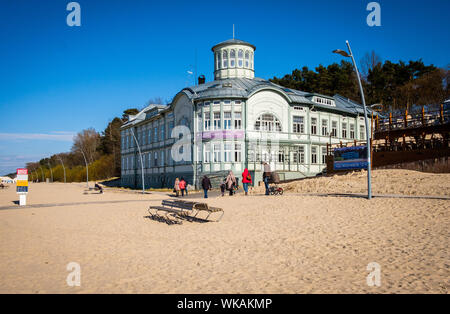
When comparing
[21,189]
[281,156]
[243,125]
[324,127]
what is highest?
[324,127]

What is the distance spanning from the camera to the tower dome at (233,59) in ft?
141

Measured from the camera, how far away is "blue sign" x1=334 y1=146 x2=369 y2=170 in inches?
1060

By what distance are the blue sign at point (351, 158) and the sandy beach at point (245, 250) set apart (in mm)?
11347

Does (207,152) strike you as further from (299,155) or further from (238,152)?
(299,155)

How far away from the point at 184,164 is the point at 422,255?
1289 inches

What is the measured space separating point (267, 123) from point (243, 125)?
3044 millimetres

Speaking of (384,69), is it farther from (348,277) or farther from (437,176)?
(348,277)

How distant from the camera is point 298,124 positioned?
40.8 metres

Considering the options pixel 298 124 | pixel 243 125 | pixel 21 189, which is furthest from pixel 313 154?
pixel 21 189

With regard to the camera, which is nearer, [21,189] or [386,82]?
[21,189]

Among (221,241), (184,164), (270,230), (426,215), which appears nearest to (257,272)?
(221,241)

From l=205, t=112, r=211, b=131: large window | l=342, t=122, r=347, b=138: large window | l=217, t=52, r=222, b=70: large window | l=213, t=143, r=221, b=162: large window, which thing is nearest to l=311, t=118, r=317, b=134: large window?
l=342, t=122, r=347, b=138: large window

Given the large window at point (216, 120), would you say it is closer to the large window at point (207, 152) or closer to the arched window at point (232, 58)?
the large window at point (207, 152)

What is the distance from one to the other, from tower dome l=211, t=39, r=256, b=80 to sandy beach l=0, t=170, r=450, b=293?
29772mm
